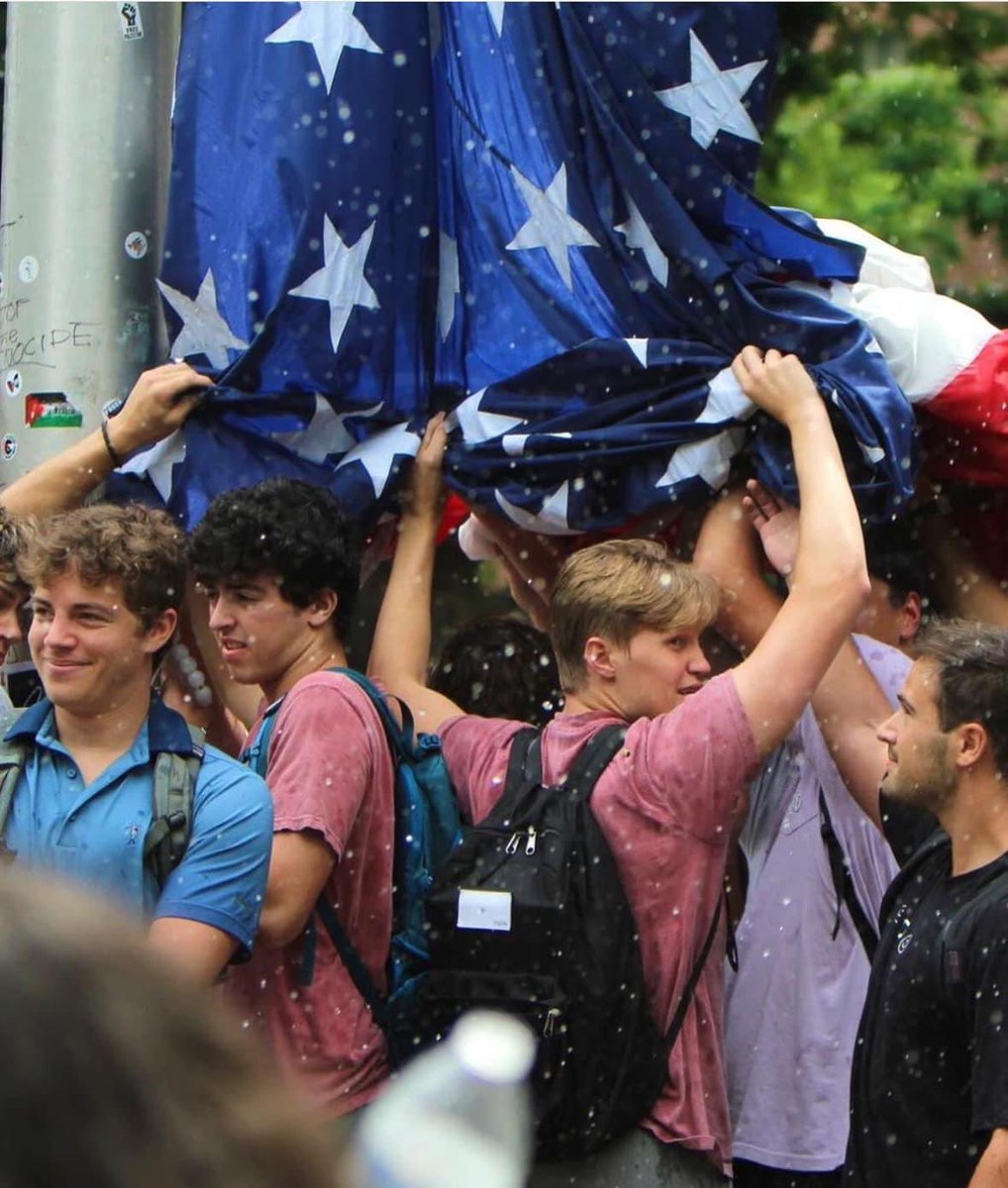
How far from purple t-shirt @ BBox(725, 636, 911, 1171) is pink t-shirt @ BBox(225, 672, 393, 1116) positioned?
833mm

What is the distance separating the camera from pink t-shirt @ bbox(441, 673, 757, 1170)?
3701 mm

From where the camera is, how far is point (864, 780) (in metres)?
4.13

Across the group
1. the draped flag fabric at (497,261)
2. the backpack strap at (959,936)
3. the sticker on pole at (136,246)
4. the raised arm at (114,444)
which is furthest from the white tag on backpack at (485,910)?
the sticker on pole at (136,246)

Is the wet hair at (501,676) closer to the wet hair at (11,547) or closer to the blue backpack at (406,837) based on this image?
the blue backpack at (406,837)

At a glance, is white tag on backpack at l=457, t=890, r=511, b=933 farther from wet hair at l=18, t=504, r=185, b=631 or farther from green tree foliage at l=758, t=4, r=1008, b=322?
green tree foliage at l=758, t=4, r=1008, b=322

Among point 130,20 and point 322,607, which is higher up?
point 130,20

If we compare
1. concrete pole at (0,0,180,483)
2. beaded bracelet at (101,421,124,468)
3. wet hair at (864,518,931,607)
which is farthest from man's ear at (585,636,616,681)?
concrete pole at (0,0,180,483)

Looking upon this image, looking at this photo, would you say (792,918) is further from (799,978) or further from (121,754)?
(121,754)

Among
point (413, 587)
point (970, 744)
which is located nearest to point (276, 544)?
point (413, 587)

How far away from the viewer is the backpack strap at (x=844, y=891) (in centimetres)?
421

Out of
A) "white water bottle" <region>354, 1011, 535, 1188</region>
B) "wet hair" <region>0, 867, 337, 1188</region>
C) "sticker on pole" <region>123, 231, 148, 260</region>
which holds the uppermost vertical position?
"wet hair" <region>0, 867, 337, 1188</region>

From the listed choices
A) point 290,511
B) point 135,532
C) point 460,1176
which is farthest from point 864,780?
point 460,1176

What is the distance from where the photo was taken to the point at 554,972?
12.1 feet

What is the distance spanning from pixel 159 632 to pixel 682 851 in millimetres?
1112
